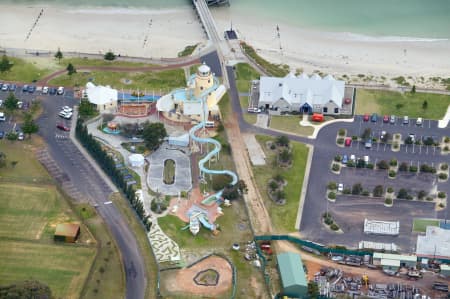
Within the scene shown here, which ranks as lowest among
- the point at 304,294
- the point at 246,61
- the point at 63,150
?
the point at 304,294

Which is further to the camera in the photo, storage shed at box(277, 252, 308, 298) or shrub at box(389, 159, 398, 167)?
shrub at box(389, 159, 398, 167)

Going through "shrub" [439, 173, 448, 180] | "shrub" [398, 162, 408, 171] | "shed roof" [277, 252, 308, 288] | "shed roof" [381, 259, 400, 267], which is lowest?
"shed roof" [277, 252, 308, 288]

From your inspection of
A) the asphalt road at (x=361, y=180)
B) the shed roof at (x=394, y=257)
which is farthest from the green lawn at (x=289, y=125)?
the shed roof at (x=394, y=257)

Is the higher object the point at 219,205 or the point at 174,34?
the point at 174,34

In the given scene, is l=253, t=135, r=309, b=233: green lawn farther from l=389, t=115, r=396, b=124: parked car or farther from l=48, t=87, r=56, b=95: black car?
l=48, t=87, r=56, b=95: black car

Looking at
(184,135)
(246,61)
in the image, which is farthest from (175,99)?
(246,61)

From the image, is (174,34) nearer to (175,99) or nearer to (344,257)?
(175,99)

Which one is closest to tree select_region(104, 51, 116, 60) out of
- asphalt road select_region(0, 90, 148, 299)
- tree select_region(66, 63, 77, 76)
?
tree select_region(66, 63, 77, 76)

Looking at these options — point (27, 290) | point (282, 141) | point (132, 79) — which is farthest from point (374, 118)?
point (27, 290)
